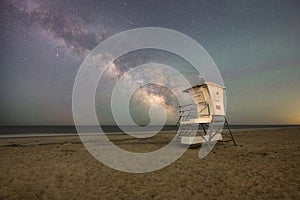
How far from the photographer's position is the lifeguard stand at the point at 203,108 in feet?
40.8

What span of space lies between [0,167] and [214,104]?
13338mm

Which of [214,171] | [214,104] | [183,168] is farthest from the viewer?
[214,104]

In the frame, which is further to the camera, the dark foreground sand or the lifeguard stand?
the lifeguard stand

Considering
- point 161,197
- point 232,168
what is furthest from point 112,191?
point 232,168

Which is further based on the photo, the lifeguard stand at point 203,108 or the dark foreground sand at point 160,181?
the lifeguard stand at point 203,108

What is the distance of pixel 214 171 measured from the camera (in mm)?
6691

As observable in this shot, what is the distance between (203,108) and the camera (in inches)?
523

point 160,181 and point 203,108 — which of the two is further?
point 203,108

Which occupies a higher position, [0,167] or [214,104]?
[214,104]

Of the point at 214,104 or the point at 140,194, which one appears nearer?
the point at 140,194

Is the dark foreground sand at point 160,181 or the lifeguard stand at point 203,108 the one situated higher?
the lifeguard stand at point 203,108

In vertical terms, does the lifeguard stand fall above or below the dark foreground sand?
above

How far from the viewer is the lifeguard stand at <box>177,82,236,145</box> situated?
490 inches

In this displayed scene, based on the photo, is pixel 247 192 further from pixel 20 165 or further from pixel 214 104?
pixel 20 165
